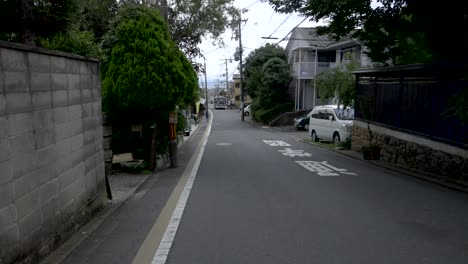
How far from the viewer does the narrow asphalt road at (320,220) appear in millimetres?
4680

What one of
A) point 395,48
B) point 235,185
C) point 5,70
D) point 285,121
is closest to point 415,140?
point 395,48

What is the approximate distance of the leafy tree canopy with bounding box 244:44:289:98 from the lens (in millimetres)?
43312

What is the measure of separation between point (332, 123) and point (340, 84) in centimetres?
210

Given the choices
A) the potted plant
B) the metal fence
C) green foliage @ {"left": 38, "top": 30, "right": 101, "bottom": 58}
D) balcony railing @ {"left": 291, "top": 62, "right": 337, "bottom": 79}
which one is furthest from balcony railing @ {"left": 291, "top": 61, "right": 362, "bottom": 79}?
green foliage @ {"left": 38, "top": 30, "right": 101, "bottom": 58}

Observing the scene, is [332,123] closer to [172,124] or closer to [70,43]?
[172,124]

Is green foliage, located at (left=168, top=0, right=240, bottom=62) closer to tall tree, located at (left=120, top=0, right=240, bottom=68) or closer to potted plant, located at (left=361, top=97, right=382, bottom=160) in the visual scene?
tall tree, located at (left=120, top=0, right=240, bottom=68)

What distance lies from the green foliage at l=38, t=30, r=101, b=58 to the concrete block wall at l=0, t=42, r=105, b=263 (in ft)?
2.96

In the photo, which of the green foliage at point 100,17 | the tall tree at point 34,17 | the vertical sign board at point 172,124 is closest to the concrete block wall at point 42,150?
the tall tree at point 34,17

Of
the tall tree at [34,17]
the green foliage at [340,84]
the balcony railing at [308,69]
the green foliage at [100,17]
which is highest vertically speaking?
the green foliage at [100,17]

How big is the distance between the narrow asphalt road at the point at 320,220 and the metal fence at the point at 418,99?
1471 millimetres

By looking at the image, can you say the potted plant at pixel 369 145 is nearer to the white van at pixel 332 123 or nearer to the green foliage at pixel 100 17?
the white van at pixel 332 123

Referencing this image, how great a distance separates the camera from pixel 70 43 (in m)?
7.45

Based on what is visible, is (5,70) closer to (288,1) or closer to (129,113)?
(129,113)

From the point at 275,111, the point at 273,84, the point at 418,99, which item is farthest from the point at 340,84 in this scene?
the point at 273,84
